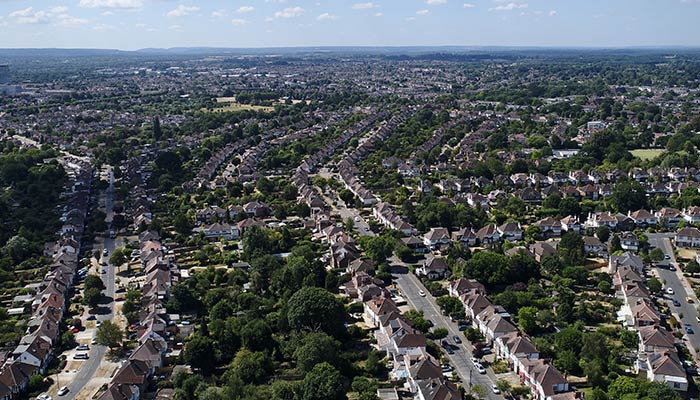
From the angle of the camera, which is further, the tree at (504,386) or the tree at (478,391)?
the tree at (504,386)

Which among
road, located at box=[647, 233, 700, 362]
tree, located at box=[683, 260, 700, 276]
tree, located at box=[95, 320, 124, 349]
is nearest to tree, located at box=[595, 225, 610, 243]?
road, located at box=[647, 233, 700, 362]

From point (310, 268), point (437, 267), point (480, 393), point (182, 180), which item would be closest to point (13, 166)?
point (182, 180)

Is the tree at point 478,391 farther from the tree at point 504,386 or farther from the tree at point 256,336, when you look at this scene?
the tree at point 256,336

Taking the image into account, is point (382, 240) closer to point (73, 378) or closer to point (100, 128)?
point (73, 378)

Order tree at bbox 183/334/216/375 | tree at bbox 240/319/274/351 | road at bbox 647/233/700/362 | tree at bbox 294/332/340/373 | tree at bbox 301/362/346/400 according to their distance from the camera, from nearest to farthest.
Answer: tree at bbox 301/362/346/400, tree at bbox 294/332/340/373, tree at bbox 183/334/216/375, tree at bbox 240/319/274/351, road at bbox 647/233/700/362

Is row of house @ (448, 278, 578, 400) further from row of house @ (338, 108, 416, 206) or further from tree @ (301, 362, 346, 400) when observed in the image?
row of house @ (338, 108, 416, 206)

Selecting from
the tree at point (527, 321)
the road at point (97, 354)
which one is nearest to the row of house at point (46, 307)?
the road at point (97, 354)
